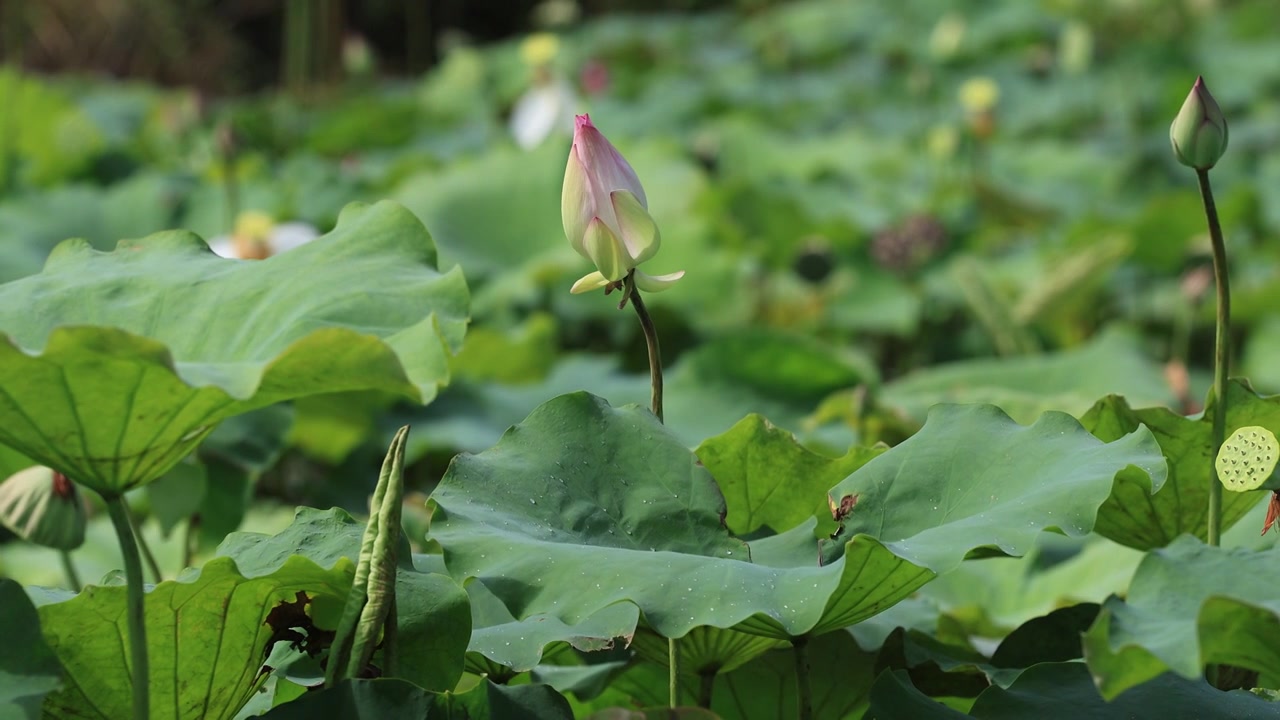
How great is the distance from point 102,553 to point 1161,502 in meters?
1.07

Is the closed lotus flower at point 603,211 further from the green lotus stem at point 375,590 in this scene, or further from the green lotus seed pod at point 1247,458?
the green lotus seed pod at point 1247,458

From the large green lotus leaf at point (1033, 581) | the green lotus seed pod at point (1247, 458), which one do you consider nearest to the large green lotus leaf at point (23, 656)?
the green lotus seed pod at point (1247, 458)

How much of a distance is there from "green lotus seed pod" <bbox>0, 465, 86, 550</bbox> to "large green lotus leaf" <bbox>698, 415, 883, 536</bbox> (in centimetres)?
36

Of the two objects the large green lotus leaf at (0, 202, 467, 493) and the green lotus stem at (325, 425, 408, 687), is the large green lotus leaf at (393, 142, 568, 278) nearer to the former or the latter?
the large green lotus leaf at (0, 202, 467, 493)

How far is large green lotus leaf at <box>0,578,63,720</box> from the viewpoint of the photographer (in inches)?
20.7

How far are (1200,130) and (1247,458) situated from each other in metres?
0.14

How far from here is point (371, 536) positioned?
1.83 ft

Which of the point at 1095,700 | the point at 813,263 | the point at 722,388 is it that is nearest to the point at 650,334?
the point at 1095,700

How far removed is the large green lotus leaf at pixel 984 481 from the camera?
56 centimetres

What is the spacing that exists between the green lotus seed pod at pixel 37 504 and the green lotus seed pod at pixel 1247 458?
0.59 meters

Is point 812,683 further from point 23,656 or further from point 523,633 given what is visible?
point 23,656

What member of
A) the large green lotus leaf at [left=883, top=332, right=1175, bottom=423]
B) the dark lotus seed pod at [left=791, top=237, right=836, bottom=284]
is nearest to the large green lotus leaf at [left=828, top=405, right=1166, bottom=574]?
the large green lotus leaf at [left=883, top=332, right=1175, bottom=423]

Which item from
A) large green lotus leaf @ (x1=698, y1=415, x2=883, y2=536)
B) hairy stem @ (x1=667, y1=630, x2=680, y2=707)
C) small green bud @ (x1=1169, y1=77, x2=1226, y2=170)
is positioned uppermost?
small green bud @ (x1=1169, y1=77, x2=1226, y2=170)

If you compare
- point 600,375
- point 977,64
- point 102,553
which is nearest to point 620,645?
point 102,553
